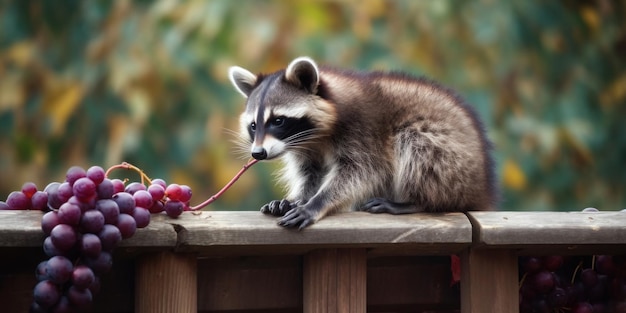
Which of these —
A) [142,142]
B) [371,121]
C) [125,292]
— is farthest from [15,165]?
[125,292]

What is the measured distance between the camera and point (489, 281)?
80.9 inches

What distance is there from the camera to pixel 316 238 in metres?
1.96

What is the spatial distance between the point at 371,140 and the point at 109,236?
112 cm

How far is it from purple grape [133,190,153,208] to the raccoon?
65 centimetres

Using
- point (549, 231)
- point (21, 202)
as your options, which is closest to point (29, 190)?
point (21, 202)

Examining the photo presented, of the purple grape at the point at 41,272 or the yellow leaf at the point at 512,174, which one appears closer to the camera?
the purple grape at the point at 41,272

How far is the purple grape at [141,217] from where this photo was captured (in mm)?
1813

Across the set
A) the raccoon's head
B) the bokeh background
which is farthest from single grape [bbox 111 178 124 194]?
the bokeh background

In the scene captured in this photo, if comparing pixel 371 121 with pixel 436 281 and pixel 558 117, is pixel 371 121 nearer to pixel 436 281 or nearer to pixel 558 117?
pixel 436 281

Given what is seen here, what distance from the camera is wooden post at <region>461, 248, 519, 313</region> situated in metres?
2.04

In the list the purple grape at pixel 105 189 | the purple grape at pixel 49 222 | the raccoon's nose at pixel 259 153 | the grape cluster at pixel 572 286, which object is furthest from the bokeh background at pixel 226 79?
the purple grape at pixel 49 222

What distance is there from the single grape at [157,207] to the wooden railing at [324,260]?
0.09 feet

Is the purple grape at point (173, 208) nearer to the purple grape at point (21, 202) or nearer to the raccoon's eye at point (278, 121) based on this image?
the purple grape at point (21, 202)

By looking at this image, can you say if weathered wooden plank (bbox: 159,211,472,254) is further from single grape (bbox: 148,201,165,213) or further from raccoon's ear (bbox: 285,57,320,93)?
raccoon's ear (bbox: 285,57,320,93)
